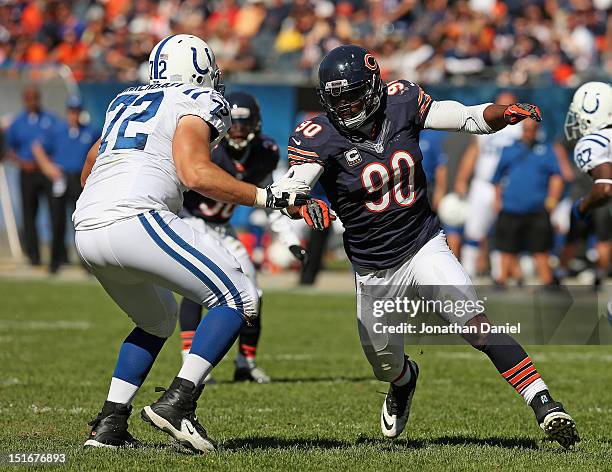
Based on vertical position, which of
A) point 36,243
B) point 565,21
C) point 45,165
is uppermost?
point 565,21

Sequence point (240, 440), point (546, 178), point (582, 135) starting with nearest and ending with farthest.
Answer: point (240, 440), point (582, 135), point (546, 178)

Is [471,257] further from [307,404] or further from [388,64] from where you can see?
[307,404]

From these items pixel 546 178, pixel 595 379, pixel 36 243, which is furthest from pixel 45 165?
pixel 595 379

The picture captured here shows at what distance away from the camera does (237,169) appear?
7.60m

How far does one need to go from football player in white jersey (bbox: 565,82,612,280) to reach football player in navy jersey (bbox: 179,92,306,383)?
2139mm

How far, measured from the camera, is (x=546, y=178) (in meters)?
12.3

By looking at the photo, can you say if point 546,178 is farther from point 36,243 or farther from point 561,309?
point 36,243

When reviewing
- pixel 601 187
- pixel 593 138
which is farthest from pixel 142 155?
pixel 593 138

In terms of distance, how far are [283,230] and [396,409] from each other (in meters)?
1.70

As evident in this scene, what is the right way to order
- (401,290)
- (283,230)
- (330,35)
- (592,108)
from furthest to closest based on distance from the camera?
1. (330,35)
2. (283,230)
3. (592,108)
4. (401,290)

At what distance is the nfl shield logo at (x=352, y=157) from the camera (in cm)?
527

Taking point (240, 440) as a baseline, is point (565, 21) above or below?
above

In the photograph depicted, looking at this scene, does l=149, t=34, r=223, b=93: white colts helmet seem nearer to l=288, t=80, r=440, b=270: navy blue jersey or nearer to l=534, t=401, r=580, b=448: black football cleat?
l=288, t=80, r=440, b=270: navy blue jersey

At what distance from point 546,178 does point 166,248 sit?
843 centimetres
